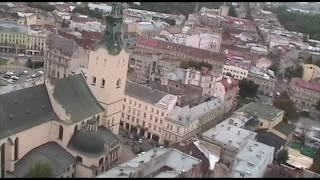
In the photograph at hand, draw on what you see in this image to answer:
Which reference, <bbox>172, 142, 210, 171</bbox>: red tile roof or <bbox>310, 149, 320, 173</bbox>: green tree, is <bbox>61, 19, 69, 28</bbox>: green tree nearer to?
<bbox>310, 149, 320, 173</bbox>: green tree

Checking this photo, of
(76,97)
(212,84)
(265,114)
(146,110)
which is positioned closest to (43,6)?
(212,84)

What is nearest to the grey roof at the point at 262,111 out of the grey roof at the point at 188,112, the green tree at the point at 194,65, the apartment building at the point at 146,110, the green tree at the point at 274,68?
the grey roof at the point at 188,112

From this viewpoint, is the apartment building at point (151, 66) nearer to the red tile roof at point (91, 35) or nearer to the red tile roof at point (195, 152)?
the red tile roof at point (91, 35)

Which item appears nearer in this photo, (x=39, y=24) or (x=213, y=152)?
(x=213, y=152)

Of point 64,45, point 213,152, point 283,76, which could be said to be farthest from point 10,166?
point 283,76

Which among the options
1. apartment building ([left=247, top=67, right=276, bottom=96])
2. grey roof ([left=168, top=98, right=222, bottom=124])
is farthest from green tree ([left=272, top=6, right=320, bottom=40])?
grey roof ([left=168, top=98, right=222, bottom=124])

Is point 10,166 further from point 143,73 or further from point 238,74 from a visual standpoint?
point 238,74
